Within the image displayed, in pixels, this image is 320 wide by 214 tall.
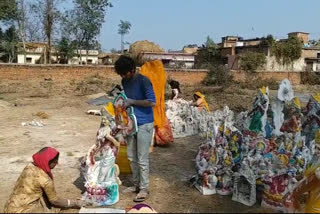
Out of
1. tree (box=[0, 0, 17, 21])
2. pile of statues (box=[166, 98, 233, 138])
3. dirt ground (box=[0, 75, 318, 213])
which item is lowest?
dirt ground (box=[0, 75, 318, 213])

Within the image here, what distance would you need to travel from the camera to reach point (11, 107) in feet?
40.9

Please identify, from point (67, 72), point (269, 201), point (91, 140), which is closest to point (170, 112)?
point (91, 140)

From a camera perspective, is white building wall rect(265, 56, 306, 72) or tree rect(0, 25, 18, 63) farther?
Answer: white building wall rect(265, 56, 306, 72)

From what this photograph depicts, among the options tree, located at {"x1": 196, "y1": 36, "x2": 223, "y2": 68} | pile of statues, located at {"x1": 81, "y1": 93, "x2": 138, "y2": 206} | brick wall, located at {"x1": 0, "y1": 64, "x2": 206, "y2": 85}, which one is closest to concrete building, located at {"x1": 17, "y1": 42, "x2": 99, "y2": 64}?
brick wall, located at {"x1": 0, "y1": 64, "x2": 206, "y2": 85}

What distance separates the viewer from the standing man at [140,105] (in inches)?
161

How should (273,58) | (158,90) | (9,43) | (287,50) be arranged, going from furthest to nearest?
(287,50)
(273,58)
(9,43)
(158,90)

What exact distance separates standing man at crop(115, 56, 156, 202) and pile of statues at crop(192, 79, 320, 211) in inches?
31.7

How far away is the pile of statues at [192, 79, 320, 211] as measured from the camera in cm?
398

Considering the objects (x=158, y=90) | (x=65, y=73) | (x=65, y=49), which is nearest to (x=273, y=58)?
(x=65, y=49)

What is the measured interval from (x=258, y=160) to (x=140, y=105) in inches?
59.2

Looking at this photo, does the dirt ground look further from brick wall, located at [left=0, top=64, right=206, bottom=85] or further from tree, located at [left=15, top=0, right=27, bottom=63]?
tree, located at [left=15, top=0, right=27, bottom=63]

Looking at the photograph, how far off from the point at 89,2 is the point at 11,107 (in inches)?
674

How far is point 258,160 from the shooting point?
4.34m

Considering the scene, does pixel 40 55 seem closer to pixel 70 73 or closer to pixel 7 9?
pixel 7 9
